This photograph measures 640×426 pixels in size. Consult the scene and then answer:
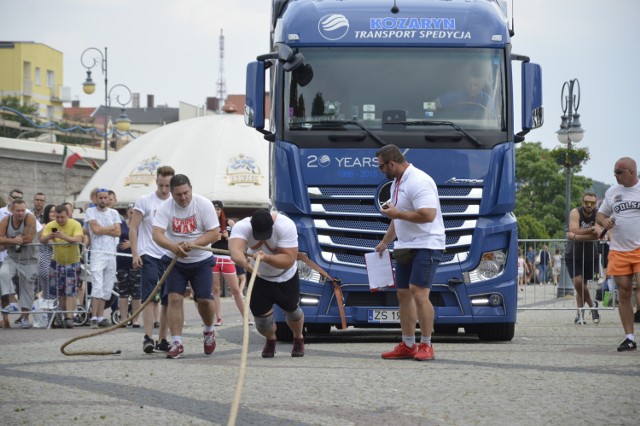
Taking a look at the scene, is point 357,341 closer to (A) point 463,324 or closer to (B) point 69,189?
(A) point 463,324

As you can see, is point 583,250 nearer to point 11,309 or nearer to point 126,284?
point 126,284

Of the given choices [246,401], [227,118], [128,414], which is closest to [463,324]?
[246,401]

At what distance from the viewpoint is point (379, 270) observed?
12.7m

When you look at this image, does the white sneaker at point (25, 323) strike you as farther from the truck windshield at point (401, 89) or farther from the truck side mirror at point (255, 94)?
the truck windshield at point (401, 89)

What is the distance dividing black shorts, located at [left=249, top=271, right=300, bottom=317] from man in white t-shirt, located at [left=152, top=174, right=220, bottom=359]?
1.66 feet

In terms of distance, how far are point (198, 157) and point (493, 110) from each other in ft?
109

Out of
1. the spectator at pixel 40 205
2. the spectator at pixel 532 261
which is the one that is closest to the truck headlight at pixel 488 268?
the spectator at pixel 532 261

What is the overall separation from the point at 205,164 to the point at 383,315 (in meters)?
32.8

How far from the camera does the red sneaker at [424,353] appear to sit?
37.6 feet

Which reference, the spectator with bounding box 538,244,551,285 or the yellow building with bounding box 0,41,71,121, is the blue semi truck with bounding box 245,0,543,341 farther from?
the yellow building with bounding box 0,41,71,121

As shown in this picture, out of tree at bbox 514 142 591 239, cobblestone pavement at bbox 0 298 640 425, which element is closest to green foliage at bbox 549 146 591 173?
cobblestone pavement at bbox 0 298 640 425

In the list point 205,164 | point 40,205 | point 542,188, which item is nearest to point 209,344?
point 40,205

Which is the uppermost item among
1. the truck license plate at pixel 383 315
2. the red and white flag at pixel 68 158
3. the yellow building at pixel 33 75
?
the yellow building at pixel 33 75

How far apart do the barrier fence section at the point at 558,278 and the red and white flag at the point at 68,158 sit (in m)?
28.4
